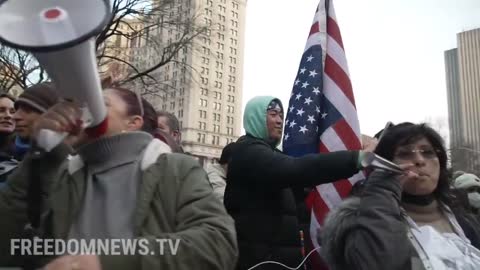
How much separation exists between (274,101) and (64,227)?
1779 millimetres

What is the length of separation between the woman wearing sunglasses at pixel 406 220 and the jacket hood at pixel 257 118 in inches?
30.6

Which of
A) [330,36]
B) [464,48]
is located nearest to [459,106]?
[464,48]

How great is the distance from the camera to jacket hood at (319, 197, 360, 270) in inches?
81.3

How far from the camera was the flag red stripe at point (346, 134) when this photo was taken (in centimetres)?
356

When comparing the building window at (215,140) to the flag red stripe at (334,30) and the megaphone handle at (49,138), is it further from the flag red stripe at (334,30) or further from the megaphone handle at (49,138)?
the megaphone handle at (49,138)

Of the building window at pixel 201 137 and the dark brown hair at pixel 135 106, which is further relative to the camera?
the building window at pixel 201 137

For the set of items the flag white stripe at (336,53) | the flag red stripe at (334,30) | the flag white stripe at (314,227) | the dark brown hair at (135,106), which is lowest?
the flag white stripe at (314,227)

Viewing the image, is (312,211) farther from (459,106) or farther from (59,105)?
(459,106)

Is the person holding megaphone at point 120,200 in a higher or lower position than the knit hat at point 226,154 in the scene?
lower

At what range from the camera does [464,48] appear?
74.1m

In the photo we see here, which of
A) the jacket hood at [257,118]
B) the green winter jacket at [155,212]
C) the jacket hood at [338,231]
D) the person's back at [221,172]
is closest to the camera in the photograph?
the green winter jacket at [155,212]

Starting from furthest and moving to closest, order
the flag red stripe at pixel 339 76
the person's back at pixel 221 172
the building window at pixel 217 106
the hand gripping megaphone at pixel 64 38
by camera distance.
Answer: the building window at pixel 217 106, the person's back at pixel 221 172, the flag red stripe at pixel 339 76, the hand gripping megaphone at pixel 64 38

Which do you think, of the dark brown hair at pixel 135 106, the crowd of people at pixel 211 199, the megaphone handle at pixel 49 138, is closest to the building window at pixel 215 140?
the crowd of people at pixel 211 199

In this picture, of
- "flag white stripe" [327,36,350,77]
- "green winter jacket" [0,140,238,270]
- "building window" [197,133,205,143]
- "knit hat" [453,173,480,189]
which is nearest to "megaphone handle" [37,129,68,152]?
"green winter jacket" [0,140,238,270]
